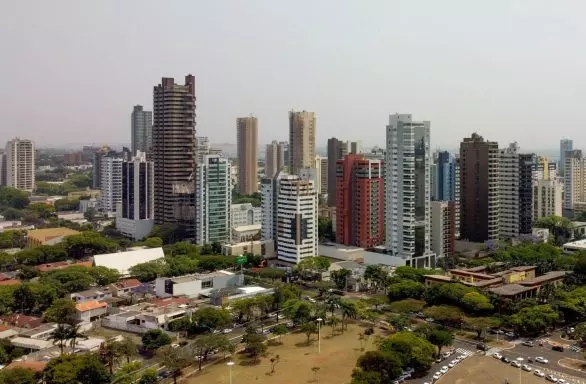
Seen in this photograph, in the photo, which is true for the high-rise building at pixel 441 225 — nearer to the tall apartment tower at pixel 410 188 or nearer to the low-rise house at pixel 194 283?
the tall apartment tower at pixel 410 188

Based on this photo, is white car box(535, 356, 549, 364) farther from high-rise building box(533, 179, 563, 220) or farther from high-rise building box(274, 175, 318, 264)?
high-rise building box(533, 179, 563, 220)

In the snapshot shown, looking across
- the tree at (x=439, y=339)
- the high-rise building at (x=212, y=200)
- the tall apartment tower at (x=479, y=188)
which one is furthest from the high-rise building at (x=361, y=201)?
the tree at (x=439, y=339)

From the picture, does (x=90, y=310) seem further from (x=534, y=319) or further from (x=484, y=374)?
(x=534, y=319)

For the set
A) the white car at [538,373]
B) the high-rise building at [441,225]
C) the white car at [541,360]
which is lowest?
the white car at [538,373]

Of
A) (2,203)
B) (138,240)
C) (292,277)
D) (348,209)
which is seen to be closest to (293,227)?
(292,277)

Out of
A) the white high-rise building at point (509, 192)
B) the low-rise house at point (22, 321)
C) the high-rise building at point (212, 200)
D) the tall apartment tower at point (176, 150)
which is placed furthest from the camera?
the tall apartment tower at point (176, 150)

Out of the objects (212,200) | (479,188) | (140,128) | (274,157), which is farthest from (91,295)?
(140,128)

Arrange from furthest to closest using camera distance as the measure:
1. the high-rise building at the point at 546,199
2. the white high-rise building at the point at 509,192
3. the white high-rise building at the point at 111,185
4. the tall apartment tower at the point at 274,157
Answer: the tall apartment tower at the point at 274,157, the white high-rise building at the point at 111,185, the high-rise building at the point at 546,199, the white high-rise building at the point at 509,192
